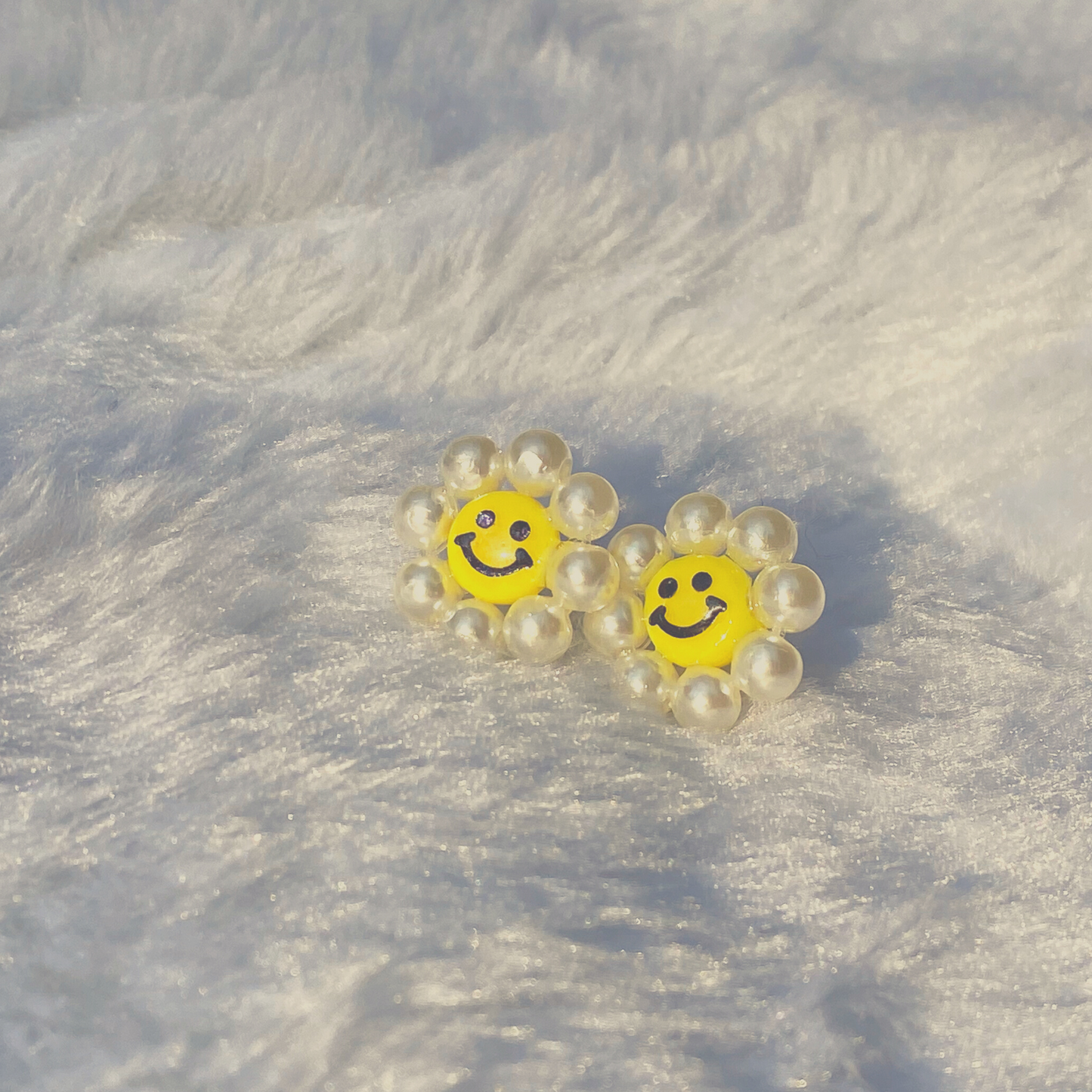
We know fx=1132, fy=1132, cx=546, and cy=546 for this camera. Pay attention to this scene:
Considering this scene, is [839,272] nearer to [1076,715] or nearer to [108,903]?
[1076,715]

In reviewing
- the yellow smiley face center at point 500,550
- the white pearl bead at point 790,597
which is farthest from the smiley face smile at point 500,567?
the white pearl bead at point 790,597

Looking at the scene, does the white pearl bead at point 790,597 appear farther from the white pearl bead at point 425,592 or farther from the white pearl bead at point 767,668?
the white pearl bead at point 425,592

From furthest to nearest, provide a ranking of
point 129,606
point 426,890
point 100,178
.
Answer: point 100,178
point 129,606
point 426,890

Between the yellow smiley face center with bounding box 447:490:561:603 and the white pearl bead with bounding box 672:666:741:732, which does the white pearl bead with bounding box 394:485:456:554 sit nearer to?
the yellow smiley face center with bounding box 447:490:561:603

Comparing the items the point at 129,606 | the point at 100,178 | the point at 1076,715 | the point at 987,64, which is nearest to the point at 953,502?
the point at 1076,715

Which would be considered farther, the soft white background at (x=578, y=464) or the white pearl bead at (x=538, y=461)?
the white pearl bead at (x=538, y=461)

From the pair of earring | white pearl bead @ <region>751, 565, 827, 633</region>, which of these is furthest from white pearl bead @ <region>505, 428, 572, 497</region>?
white pearl bead @ <region>751, 565, 827, 633</region>
